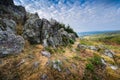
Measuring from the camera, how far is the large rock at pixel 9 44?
2591 centimetres

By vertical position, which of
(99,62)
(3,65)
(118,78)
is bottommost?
(118,78)

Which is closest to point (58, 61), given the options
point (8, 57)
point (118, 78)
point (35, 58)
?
point (35, 58)

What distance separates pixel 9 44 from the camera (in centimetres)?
2669

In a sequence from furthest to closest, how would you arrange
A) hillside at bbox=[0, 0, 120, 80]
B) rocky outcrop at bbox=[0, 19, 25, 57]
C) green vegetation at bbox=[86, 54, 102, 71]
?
1. green vegetation at bbox=[86, 54, 102, 71]
2. rocky outcrop at bbox=[0, 19, 25, 57]
3. hillside at bbox=[0, 0, 120, 80]

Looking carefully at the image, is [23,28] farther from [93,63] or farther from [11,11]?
[93,63]

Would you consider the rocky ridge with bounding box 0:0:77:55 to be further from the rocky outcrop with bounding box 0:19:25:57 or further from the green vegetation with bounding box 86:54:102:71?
the green vegetation with bounding box 86:54:102:71

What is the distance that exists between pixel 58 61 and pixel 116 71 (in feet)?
49.6

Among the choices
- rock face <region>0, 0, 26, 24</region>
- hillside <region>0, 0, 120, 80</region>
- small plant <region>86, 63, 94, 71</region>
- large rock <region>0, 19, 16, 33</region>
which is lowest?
small plant <region>86, 63, 94, 71</region>

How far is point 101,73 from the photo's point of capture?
30406mm

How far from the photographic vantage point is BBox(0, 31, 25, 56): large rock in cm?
2591

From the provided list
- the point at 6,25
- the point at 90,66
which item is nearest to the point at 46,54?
the point at 90,66

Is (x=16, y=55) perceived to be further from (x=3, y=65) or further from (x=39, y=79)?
(x=39, y=79)

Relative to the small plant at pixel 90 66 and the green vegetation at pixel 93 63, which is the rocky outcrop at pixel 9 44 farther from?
the green vegetation at pixel 93 63

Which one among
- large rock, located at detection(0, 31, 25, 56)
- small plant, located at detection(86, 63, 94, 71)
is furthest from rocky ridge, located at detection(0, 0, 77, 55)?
small plant, located at detection(86, 63, 94, 71)
